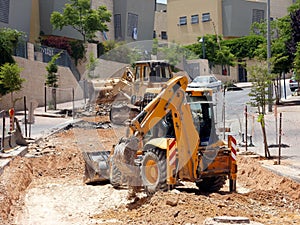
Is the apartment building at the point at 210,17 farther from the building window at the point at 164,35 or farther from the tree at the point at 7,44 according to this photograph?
the tree at the point at 7,44

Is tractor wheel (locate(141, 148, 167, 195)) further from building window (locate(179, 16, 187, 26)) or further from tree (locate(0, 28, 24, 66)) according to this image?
building window (locate(179, 16, 187, 26))

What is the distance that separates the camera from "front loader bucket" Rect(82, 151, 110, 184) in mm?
14695

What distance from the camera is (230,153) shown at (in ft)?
40.8

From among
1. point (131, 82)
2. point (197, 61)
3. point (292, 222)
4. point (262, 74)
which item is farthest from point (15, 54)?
point (292, 222)

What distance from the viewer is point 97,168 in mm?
14711

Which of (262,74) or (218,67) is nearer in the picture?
(262,74)

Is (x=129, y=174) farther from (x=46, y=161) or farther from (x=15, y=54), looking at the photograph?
(x=15, y=54)

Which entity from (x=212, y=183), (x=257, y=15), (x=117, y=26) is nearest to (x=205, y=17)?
(x=257, y=15)

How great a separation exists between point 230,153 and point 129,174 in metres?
2.31

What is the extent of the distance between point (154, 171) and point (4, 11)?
116 feet

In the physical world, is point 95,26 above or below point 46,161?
above

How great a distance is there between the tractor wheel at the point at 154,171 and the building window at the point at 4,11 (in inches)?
1371

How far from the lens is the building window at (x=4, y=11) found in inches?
1734

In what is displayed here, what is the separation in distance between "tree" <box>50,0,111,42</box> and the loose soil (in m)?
34.6
